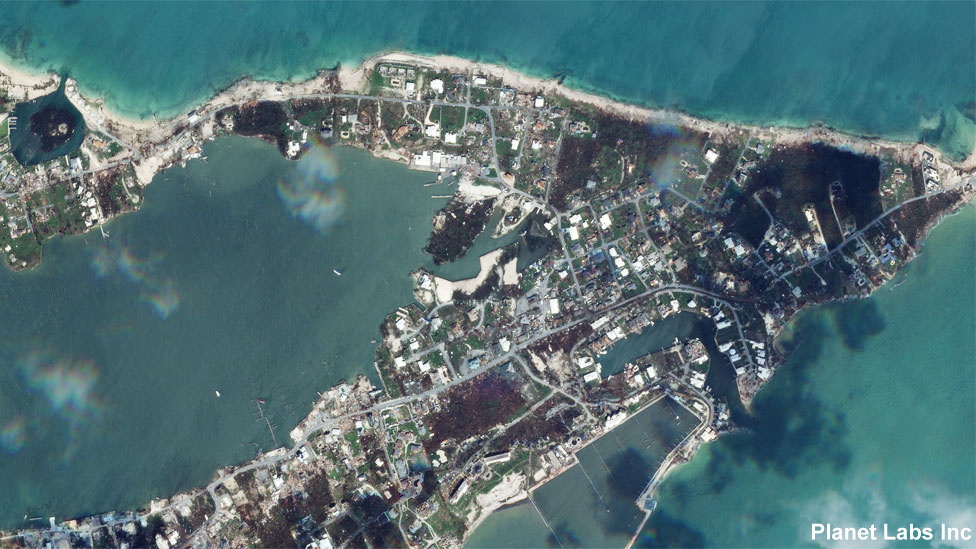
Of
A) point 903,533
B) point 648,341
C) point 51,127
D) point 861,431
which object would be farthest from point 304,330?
point 903,533

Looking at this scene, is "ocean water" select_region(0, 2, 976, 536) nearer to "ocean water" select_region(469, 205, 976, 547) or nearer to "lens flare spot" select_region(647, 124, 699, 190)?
"ocean water" select_region(469, 205, 976, 547)

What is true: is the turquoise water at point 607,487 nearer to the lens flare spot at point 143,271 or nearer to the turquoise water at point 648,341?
the turquoise water at point 648,341

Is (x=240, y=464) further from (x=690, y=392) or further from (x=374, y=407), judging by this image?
(x=690, y=392)

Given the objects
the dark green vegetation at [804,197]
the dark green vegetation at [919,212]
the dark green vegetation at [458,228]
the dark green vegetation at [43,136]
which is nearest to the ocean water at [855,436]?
the dark green vegetation at [919,212]

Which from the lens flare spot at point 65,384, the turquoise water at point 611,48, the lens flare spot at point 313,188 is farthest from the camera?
the turquoise water at point 611,48

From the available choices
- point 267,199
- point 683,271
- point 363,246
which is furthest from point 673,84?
point 267,199

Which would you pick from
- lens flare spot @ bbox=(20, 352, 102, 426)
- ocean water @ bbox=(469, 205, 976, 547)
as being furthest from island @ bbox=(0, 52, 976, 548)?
lens flare spot @ bbox=(20, 352, 102, 426)
